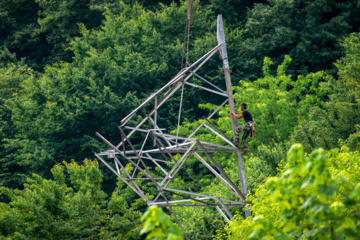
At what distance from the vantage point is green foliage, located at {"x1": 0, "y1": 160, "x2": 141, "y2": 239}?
18812 millimetres

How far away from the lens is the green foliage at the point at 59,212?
18812mm

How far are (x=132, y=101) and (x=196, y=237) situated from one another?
1423cm

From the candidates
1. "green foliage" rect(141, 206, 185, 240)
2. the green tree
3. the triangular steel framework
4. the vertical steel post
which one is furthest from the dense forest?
"green foliage" rect(141, 206, 185, 240)

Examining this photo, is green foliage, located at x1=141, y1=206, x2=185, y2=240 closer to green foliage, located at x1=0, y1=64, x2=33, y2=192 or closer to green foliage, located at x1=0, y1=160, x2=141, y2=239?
green foliage, located at x1=0, y1=160, x2=141, y2=239

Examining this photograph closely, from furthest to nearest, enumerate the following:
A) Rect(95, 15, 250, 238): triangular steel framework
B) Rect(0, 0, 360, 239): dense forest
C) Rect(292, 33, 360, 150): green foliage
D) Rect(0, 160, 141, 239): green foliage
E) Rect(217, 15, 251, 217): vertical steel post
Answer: Rect(0, 0, 360, 239): dense forest, Rect(292, 33, 360, 150): green foliage, Rect(0, 160, 141, 239): green foliage, Rect(217, 15, 251, 217): vertical steel post, Rect(95, 15, 250, 238): triangular steel framework

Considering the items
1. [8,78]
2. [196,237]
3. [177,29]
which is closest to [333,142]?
[196,237]

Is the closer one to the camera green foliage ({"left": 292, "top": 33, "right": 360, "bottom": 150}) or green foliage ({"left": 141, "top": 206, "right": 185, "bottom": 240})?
green foliage ({"left": 141, "top": 206, "right": 185, "bottom": 240})

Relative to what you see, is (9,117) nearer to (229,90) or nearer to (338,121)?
(338,121)

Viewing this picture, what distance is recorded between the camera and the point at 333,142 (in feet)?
62.6

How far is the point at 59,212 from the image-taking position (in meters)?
19.8

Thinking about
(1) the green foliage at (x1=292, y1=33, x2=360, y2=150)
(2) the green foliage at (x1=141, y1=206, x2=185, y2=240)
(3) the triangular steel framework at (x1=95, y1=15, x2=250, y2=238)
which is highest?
(2) the green foliage at (x1=141, y1=206, x2=185, y2=240)

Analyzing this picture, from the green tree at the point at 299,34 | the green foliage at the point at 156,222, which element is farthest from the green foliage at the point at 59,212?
the green tree at the point at 299,34

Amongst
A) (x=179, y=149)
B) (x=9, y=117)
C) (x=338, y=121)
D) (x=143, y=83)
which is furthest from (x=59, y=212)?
(x=9, y=117)

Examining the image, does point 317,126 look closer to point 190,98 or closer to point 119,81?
point 190,98
